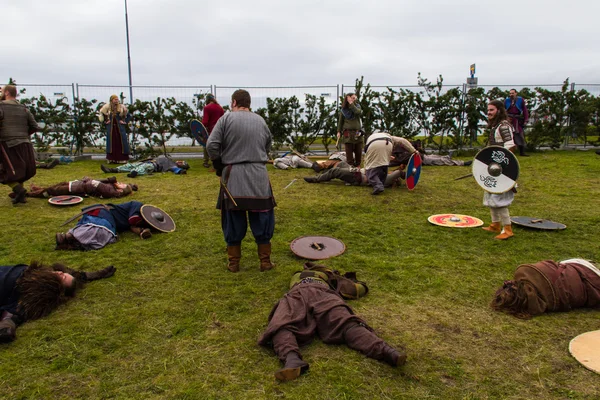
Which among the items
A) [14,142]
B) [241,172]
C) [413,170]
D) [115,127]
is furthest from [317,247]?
[115,127]

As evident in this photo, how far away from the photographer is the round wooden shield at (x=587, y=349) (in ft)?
9.21

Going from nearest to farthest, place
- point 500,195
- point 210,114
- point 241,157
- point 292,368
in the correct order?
point 292,368 → point 241,157 → point 500,195 → point 210,114

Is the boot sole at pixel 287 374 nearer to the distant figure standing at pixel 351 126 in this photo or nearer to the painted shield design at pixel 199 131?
the painted shield design at pixel 199 131

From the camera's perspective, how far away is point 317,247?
509 centimetres

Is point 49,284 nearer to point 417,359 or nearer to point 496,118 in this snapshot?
point 417,359

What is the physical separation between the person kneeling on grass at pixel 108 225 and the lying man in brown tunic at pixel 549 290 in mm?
4244

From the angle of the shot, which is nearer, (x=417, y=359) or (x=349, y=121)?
(x=417, y=359)

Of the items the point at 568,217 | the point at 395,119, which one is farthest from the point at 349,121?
the point at 568,217

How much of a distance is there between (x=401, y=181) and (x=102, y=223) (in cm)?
605

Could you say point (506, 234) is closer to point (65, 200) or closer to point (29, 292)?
point (29, 292)

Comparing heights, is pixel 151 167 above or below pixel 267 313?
above

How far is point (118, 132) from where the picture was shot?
1241 centimetres

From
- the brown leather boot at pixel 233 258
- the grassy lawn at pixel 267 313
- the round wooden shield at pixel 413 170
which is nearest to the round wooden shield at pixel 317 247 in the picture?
the grassy lawn at pixel 267 313

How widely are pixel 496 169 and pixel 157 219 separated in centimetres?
442
